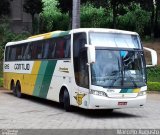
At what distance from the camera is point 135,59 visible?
17406 millimetres

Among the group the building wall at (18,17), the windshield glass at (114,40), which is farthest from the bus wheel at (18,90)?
the building wall at (18,17)

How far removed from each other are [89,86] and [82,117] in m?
1.16

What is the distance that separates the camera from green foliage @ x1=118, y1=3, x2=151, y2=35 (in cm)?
4244

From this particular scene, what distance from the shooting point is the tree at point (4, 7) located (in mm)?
42403

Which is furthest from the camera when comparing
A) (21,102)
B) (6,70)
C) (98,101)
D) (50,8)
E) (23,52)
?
(50,8)

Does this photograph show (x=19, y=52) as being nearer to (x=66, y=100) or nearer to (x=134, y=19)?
(x=66, y=100)

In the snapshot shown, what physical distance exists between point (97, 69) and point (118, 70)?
29.0 inches

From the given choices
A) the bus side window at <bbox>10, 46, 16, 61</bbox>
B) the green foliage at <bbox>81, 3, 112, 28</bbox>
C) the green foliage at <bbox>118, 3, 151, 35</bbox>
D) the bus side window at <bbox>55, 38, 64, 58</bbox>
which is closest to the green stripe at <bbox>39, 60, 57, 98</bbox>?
the bus side window at <bbox>55, 38, 64, 58</bbox>

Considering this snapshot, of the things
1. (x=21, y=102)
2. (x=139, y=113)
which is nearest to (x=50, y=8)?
(x=21, y=102)

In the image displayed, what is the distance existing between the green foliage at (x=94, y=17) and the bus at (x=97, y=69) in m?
23.4

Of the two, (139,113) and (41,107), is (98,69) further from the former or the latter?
(41,107)

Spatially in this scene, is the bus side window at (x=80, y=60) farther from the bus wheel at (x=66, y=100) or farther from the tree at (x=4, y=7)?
the tree at (x=4, y=7)

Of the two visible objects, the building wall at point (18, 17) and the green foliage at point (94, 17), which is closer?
the green foliage at point (94, 17)

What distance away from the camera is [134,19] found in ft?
143
